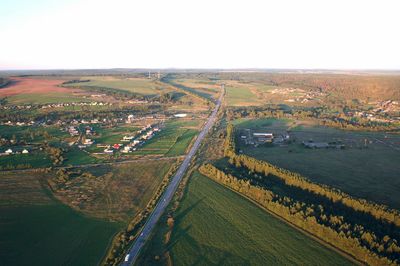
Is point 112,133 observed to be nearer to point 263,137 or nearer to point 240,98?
point 263,137

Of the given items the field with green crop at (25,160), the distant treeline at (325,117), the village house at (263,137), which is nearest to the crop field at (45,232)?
the field with green crop at (25,160)

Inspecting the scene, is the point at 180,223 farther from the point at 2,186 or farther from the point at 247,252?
the point at 2,186

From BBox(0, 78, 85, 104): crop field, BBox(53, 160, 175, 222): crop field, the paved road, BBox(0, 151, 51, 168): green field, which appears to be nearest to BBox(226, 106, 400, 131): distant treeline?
the paved road

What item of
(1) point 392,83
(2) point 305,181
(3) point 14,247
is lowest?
(3) point 14,247

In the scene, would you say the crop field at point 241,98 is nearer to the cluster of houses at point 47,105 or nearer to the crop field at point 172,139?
the crop field at point 172,139

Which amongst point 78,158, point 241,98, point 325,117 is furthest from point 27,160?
point 241,98

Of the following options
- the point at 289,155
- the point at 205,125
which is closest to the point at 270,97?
the point at 205,125
